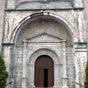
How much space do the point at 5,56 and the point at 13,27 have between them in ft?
5.76

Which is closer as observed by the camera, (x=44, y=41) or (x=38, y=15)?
(x=38, y=15)

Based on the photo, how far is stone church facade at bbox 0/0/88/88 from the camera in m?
15.2

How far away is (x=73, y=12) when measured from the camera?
1551 centimetres

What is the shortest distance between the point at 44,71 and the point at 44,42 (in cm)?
178

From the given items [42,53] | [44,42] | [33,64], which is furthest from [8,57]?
[44,42]

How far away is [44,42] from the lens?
1622 centimetres

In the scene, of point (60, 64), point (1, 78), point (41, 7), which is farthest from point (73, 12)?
point (1, 78)

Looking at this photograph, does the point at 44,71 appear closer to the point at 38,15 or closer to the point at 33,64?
the point at 33,64

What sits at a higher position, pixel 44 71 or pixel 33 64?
pixel 33 64

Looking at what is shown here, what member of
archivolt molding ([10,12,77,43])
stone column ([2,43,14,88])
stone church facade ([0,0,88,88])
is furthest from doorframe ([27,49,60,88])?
archivolt molding ([10,12,77,43])

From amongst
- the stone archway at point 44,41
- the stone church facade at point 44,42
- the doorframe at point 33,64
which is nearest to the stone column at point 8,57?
the stone church facade at point 44,42

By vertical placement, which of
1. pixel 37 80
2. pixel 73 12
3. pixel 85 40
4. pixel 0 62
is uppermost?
pixel 73 12

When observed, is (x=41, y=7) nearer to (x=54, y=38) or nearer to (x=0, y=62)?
(x=54, y=38)

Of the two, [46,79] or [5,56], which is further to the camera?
[46,79]
